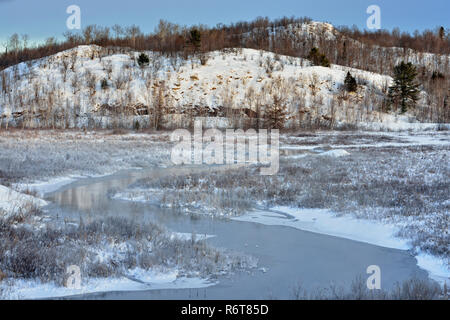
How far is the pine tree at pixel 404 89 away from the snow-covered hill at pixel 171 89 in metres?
3.23

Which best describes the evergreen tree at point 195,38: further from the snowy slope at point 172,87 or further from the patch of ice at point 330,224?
the patch of ice at point 330,224

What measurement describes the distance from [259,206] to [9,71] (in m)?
77.9

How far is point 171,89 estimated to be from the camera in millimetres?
70625

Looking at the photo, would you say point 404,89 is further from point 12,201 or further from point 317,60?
point 12,201

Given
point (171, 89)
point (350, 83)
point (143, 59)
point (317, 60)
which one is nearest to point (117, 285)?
point (171, 89)

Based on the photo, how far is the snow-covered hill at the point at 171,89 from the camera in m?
64.9

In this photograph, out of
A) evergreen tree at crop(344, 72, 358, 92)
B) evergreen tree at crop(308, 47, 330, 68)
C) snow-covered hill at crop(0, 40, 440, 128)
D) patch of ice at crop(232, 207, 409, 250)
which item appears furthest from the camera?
evergreen tree at crop(308, 47, 330, 68)

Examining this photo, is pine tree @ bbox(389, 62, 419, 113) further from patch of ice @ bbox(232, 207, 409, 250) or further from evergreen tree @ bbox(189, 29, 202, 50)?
patch of ice @ bbox(232, 207, 409, 250)

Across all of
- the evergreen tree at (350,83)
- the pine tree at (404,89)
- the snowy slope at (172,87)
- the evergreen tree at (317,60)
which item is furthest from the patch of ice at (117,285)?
the evergreen tree at (317,60)

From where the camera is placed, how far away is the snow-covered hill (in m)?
64.9

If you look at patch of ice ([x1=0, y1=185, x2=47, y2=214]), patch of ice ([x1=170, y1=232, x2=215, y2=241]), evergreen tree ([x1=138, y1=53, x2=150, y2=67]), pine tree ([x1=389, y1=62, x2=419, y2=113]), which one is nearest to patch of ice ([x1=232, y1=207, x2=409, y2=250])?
patch of ice ([x1=170, y1=232, x2=215, y2=241])

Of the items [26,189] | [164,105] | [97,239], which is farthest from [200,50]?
[97,239]

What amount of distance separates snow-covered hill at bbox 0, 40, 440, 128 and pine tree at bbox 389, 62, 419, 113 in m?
3.23

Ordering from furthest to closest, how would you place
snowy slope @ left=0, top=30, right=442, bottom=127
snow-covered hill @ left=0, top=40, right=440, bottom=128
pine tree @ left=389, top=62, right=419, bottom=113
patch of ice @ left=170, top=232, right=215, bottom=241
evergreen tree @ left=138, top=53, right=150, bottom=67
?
1. evergreen tree @ left=138, top=53, right=150, bottom=67
2. pine tree @ left=389, top=62, right=419, bottom=113
3. snowy slope @ left=0, top=30, right=442, bottom=127
4. snow-covered hill @ left=0, top=40, right=440, bottom=128
5. patch of ice @ left=170, top=232, right=215, bottom=241
